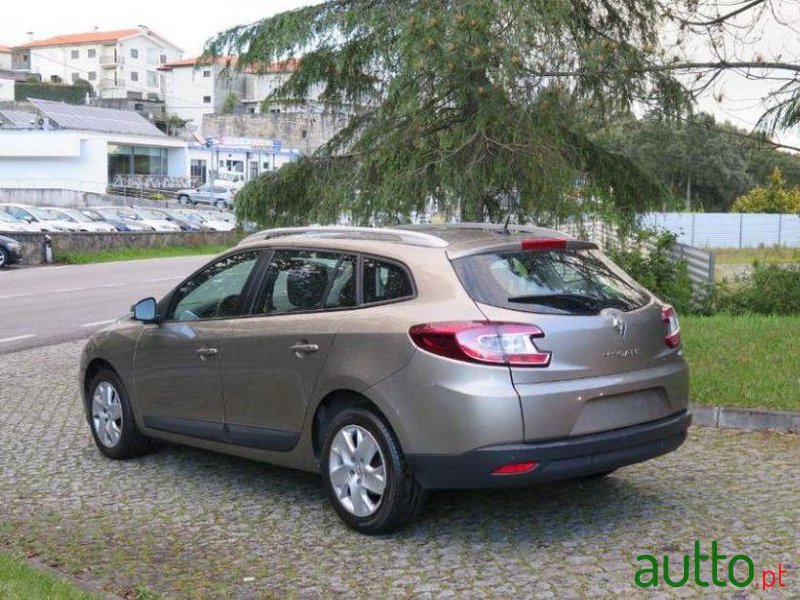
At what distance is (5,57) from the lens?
142 m

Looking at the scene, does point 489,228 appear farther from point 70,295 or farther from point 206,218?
point 206,218

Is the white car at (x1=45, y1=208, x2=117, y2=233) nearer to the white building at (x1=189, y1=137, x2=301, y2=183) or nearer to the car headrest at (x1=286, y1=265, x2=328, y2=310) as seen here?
the white building at (x1=189, y1=137, x2=301, y2=183)

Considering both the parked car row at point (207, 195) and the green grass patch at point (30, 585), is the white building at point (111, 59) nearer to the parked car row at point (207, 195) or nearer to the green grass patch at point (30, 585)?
the parked car row at point (207, 195)

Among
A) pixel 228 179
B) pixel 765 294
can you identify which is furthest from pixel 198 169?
pixel 765 294

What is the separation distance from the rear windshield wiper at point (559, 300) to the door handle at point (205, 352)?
6.91ft

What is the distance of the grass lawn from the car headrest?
3727mm

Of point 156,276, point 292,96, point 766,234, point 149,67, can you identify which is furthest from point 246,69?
point 149,67

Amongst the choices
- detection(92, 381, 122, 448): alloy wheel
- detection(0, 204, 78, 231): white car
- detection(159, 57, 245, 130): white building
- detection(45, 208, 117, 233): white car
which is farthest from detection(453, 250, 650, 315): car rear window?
detection(159, 57, 245, 130): white building

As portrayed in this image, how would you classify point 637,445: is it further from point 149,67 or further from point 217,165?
point 149,67

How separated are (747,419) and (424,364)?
3.82 metres

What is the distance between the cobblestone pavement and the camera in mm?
4918

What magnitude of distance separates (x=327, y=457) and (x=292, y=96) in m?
8.20

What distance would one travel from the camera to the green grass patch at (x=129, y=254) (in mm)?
32781

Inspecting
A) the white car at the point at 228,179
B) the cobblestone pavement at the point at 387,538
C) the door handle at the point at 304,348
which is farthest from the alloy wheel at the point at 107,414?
the white car at the point at 228,179
